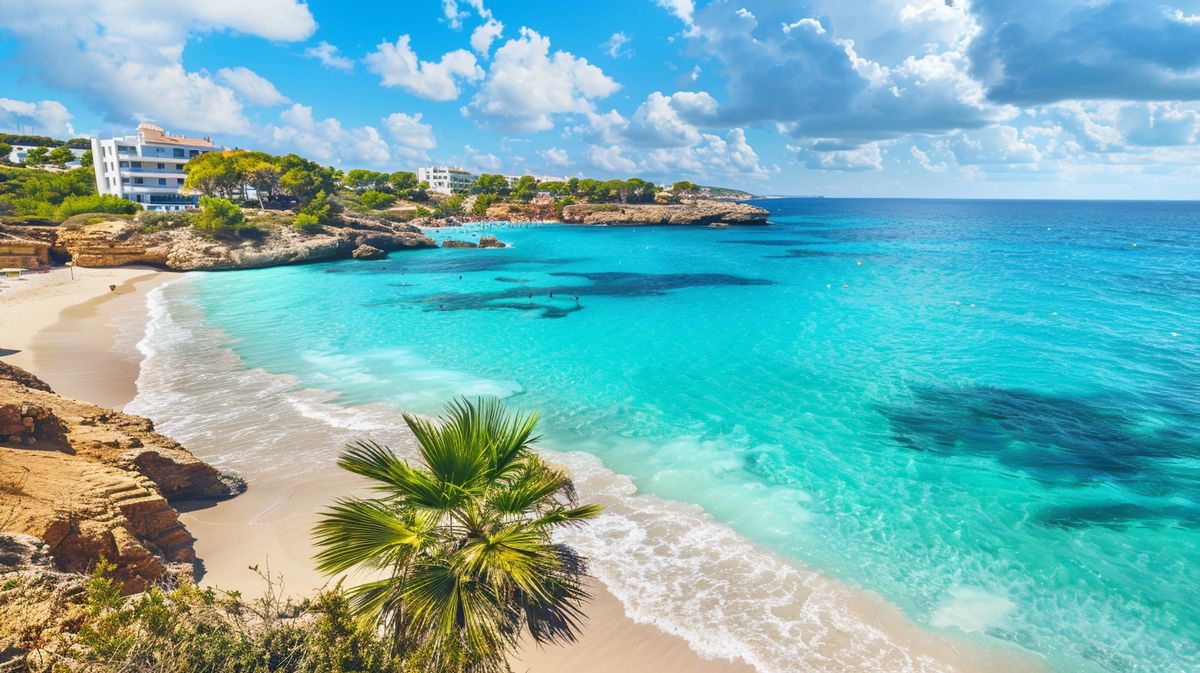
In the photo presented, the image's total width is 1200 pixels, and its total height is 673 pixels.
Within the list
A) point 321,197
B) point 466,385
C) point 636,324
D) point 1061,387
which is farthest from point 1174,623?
point 321,197

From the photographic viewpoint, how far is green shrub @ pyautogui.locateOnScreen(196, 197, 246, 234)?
55094 millimetres

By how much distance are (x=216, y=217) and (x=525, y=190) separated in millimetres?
104008

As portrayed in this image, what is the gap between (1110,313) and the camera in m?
34.1

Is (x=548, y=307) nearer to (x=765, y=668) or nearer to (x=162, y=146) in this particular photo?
(x=765, y=668)

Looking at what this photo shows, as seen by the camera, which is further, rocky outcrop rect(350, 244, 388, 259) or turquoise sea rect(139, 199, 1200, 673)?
rocky outcrop rect(350, 244, 388, 259)

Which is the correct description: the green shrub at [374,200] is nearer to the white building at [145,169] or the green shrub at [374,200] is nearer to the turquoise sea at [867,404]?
the white building at [145,169]

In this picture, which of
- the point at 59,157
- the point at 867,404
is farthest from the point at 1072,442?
the point at 59,157

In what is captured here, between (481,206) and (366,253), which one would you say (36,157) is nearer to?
(366,253)

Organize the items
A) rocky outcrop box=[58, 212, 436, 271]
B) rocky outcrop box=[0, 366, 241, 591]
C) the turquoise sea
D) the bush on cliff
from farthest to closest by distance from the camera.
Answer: rocky outcrop box=[58, 212, 436, 271] < the turquoise sea < rocky outcrop box=[0, 366, 241, 591] < the bush on cliff

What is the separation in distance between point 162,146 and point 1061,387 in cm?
10121

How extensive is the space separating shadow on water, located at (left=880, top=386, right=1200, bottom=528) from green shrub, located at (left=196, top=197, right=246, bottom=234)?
6231 centimetres

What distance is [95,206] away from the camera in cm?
5744

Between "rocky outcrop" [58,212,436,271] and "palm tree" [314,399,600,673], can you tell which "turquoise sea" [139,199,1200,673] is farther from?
"rocky outcrop" [58,212,436,271]

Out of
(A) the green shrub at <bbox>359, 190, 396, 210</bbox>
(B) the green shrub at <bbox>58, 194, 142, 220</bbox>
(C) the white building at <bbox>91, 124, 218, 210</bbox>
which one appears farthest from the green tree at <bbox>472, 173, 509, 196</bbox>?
(B) the green shrub at <bbox>58, 194, 142, 220</bbox>
